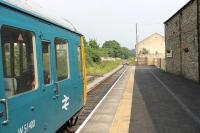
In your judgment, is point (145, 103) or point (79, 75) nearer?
point (79, 75)

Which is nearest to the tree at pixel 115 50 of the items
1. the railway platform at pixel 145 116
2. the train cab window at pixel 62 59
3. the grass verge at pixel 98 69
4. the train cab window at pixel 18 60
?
the grass verge at pixel 98 69

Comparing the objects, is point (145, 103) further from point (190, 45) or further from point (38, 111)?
point (190, 45)

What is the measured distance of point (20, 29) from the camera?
566 centimetres

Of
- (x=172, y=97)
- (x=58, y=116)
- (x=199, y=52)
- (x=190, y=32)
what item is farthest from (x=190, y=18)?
(x=58, y=116)

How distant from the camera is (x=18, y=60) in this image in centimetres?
583

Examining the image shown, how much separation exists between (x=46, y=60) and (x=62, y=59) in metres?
1.46

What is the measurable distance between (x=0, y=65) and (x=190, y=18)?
3069 cm

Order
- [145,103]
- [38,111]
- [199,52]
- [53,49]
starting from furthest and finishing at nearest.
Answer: [199,52], [145,103], [53,49], [38,111]

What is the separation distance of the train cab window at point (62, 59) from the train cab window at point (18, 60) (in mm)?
1670

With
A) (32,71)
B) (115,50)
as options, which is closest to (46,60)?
(32,71)

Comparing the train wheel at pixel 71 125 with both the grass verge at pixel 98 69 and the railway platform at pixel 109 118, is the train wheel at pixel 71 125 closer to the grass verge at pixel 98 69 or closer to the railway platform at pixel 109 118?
the railway platform at pixel 109 118

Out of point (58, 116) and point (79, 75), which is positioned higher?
point (79, 75)

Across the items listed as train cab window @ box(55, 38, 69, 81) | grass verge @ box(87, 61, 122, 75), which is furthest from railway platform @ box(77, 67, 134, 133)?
grass verge @ box(87, 61, 122, 75)

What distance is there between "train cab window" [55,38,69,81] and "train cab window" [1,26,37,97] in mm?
1670
